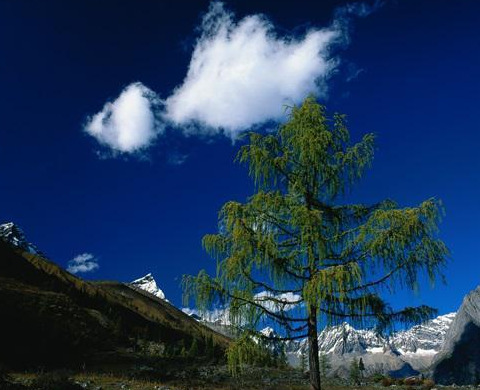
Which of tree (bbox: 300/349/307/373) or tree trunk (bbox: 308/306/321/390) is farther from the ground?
tree (bbox: 300/349/307/373)

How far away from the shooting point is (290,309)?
42.4 feet

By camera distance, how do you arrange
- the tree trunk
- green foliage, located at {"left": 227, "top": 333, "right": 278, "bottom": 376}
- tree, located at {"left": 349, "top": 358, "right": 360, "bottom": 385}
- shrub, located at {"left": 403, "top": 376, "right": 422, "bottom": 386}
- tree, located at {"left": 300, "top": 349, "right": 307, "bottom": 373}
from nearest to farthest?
green foliage, located at {"left": 227, "top": 333, "right": 278, "bottom": 376}, the tree trunk, tree, located at {"left": 300, "top": 349, "right": 307, "bottom": 373}, shrub, located at {"left": 403, "top": 376, "right": 422, "bottom": 386}, tree, located at {"left": 349, "top": 358, "right": 360, "bottom": 385}

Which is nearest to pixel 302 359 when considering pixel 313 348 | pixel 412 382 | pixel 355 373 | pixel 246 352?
pixel 412 382

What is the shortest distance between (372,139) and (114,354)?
2276 inches

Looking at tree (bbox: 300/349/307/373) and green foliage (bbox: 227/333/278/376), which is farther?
tree (bbox: 300/349/307/373)

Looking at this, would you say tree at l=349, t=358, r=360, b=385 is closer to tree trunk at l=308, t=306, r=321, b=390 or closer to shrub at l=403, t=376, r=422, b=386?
shrub at l=403, t=376, r=422, b=386

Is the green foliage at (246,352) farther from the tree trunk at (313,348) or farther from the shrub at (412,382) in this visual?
the shrub at (412,382)

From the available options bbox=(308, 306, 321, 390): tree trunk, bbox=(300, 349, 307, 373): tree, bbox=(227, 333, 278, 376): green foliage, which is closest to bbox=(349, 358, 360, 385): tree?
bbox=(300, 349, 307, 373): tree

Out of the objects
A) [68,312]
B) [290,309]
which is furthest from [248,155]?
[68,312]

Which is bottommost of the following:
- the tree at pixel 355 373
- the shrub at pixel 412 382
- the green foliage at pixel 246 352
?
the green foliage at pixel 246 352

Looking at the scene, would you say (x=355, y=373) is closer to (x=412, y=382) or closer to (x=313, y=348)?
(x=412, y=382)

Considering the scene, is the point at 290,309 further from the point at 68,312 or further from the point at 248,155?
the point at 68,312

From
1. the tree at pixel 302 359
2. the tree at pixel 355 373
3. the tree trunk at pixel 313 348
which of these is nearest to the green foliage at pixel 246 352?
the tree trunk at pixel 313 348

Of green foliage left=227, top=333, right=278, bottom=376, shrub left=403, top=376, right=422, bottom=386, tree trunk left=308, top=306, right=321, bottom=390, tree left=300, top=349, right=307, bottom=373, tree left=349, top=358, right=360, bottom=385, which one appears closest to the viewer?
green foliage left=227, top=333, right=278, bottom=376
